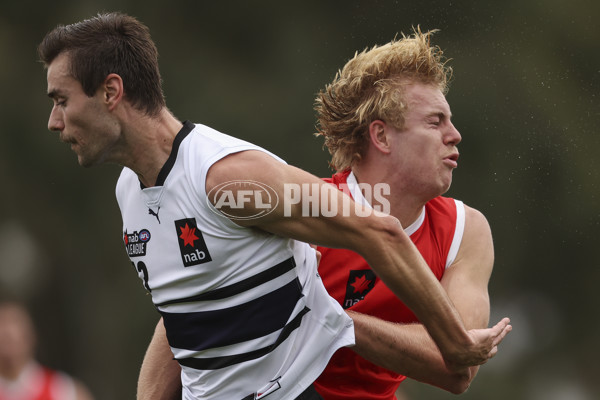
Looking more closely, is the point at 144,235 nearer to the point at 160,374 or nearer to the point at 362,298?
the point at 160,374

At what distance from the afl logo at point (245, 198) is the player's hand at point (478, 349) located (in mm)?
1035

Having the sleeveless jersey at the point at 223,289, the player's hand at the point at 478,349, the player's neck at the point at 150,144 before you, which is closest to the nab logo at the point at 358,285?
the sleeveless jersey at the point at 223,289

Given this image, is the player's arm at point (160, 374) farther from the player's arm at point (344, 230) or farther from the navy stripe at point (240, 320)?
the player's arm at point (344, 230)

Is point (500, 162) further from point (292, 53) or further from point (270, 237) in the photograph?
point (270, 237)

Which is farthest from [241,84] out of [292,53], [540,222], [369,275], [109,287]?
[369,275]

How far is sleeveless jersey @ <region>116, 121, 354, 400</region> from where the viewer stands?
3.78 meters

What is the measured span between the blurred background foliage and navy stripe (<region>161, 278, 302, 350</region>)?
8325 mm

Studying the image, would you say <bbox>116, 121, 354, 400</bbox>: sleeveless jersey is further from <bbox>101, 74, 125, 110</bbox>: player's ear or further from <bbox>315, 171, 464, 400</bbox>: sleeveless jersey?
<bbox>315, 171, 464, 400</bbox>: sleeveless jersey

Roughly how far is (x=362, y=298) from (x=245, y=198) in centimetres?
116

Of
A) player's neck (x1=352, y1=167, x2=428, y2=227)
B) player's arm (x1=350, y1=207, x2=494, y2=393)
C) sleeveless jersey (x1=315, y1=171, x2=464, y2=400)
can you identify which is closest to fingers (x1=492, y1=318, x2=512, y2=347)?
player's arm (x1=350, y1=207, x2=494, y2=393)

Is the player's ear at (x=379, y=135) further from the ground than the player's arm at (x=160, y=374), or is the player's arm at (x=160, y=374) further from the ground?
the player's ear at (x=379, y=135)

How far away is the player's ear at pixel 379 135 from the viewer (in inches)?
188

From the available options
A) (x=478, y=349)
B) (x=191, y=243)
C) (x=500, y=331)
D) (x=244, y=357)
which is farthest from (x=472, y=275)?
(x=191, y=243)

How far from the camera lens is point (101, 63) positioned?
12.7 feet
